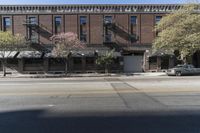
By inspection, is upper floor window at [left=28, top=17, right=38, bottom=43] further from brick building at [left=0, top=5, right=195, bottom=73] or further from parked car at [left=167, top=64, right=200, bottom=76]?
parked car at [left=167, top=64, right=200, bottom=76]

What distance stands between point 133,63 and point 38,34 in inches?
537

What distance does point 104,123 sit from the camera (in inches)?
344

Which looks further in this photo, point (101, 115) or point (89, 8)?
point (89, 8)

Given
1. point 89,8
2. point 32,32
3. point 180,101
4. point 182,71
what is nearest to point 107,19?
point 89,8

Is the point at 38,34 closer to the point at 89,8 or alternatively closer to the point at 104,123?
the point at 89,8

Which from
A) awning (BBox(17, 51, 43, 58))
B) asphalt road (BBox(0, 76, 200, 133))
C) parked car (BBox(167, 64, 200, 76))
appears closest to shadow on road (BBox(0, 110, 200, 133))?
asphalt road (BBox(0, 76, 200, 133))

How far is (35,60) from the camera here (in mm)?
45250

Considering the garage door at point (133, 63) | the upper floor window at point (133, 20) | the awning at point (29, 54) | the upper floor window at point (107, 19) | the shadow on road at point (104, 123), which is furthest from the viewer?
the garage door at point (133, 63)

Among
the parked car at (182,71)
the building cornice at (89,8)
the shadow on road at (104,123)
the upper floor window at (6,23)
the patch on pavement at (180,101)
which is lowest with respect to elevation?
the shadow on road at (104,123)

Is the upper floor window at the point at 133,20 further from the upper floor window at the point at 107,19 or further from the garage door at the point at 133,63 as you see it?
the garage door at the point at 133,63

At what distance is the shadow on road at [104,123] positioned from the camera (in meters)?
7.96

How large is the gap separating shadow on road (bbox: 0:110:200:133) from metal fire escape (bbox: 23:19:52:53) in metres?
35.6

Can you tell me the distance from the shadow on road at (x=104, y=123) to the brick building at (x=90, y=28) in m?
35.2

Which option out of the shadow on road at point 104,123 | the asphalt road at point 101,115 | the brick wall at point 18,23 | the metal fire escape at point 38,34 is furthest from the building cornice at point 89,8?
the shadow on road at point 104,123
